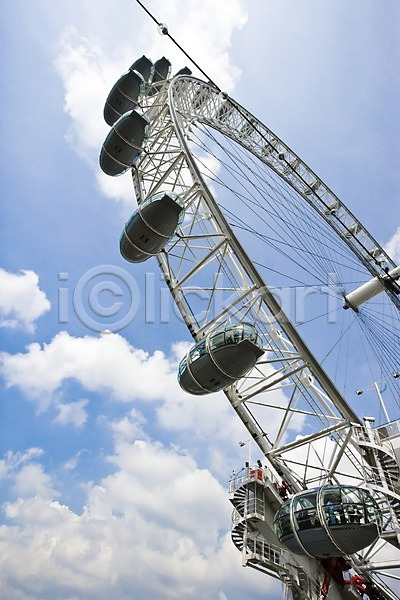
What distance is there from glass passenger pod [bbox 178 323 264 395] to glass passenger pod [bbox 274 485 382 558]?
146 inches

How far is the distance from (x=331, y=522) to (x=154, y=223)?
9.63 meters

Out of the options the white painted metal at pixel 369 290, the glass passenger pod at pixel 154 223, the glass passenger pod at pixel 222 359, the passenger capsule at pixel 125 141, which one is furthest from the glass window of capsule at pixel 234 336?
the white painted metal at pixel 369 290

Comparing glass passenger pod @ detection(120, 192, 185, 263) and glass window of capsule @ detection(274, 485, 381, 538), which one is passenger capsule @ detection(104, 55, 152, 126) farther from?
glass window of capsule @ detection(274, 485, 381, 538)

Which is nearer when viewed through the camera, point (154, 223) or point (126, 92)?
point (154, 223)

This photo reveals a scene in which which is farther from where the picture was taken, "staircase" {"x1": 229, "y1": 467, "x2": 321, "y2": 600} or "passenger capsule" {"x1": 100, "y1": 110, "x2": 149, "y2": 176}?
"passenger capsule" {"x1": 100, "y1": 110, "x2": 149, "y2": 176}

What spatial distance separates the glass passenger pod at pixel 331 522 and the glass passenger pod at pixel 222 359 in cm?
372

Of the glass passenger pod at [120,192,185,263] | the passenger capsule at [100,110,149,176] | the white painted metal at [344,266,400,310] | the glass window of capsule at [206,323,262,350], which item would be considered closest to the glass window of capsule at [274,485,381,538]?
the glass window of capsule at [206,323,262,350]

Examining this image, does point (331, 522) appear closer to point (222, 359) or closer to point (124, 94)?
point (222, 359)

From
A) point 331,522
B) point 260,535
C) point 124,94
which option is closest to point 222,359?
point 331,522

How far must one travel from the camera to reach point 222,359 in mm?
12055

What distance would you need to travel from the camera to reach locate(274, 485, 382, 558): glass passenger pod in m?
11.0

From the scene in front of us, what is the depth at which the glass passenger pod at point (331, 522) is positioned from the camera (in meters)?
11.0

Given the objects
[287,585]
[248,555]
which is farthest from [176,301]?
[287,585]

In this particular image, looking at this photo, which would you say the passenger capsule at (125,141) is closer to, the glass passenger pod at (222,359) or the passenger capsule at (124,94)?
the passenger capsule at (124,94)
